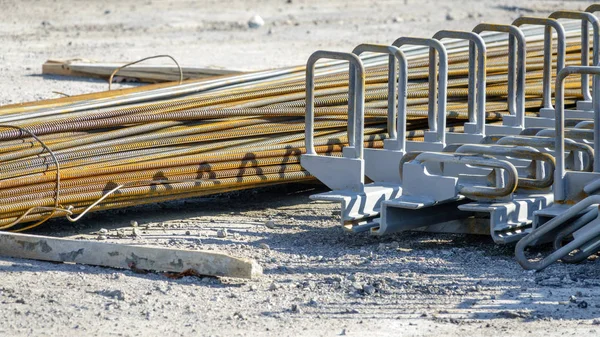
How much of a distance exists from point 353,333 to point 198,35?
41.7 ft

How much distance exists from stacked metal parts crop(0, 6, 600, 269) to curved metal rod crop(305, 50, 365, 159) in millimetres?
10

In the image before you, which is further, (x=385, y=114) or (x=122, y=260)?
(x=385, y=114)

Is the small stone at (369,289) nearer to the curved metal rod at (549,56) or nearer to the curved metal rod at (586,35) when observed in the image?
the curved metal rod at (549,56)

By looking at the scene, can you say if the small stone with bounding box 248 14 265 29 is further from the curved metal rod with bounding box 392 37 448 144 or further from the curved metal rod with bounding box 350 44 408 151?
the curved metal rod with bounding box 350 44 408 151

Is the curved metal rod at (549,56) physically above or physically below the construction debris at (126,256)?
above

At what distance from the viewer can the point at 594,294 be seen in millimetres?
5652

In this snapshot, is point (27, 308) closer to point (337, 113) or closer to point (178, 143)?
point (178, 143)

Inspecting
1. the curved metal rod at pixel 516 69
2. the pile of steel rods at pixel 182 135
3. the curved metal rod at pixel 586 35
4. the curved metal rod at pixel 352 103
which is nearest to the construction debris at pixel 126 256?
the pile of steel rods at pixel 182 135

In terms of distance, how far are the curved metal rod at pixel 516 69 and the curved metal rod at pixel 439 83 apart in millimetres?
551

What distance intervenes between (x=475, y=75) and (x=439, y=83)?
0.46 m

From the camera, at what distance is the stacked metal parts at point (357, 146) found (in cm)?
648

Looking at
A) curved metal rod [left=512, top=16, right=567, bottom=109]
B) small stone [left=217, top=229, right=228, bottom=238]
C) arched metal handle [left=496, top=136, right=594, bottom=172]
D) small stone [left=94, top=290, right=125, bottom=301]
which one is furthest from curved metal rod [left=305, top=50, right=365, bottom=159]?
small stone [left=94, top=290, right=125, bottom=301]

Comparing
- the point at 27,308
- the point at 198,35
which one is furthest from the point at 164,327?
the point at 198,35

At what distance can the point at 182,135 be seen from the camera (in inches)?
291
